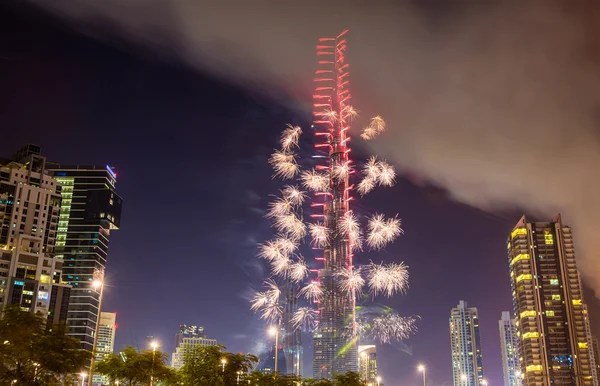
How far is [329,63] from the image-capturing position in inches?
2574

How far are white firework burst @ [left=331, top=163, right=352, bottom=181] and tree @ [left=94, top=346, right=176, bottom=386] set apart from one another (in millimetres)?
26831

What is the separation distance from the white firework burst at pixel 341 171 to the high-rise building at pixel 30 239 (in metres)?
127

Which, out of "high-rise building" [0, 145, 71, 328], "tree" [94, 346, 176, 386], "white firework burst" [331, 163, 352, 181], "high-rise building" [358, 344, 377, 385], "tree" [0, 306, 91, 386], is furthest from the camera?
"high-rise building" [0, 145, 71, 328]

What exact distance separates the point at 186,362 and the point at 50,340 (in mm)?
15174

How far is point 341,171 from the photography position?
64.4m

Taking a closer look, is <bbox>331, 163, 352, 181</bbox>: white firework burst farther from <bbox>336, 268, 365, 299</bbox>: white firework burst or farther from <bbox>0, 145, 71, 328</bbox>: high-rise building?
<bbox>0, 145, 71, 328</bbox>: high-rise building

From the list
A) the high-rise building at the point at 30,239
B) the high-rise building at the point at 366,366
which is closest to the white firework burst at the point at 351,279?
the high-rise building at the point at 366,366

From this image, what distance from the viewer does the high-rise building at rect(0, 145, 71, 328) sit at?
16738cm

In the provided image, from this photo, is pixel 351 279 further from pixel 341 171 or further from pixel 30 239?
pixel 30 239

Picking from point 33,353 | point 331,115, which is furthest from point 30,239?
point 33,353

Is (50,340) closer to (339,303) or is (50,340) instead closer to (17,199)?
(339,303)

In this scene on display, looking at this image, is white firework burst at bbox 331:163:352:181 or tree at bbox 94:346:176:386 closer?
tree at bbox 94:346:176:386

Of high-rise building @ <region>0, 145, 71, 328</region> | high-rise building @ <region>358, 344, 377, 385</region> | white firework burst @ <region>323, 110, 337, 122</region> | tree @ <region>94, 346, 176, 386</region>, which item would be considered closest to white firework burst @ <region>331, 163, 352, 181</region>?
white firework burst @ <region>323, 110, 337, 122</region>

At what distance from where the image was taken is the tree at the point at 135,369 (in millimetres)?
47750
